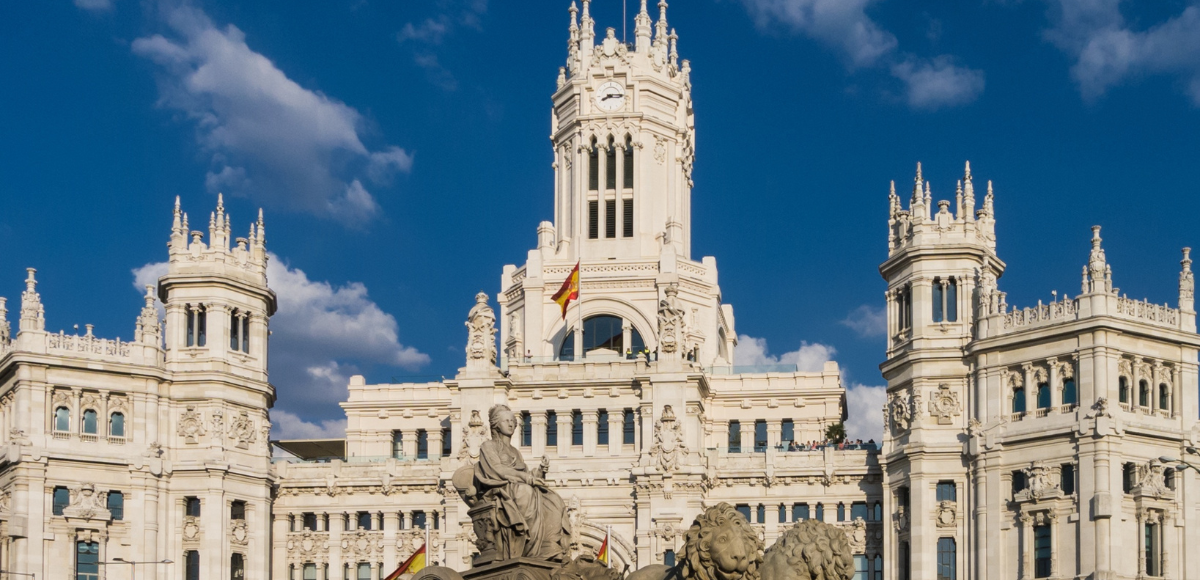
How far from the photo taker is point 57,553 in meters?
74.5

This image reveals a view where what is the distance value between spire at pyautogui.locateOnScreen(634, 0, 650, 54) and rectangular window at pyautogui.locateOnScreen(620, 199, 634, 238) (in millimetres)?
8227

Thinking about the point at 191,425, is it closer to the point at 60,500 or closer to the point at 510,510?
the point at 60,500

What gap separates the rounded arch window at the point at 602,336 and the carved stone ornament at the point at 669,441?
1047cm

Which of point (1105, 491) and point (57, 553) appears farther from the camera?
point (57, 553)

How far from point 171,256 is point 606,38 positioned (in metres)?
26.0

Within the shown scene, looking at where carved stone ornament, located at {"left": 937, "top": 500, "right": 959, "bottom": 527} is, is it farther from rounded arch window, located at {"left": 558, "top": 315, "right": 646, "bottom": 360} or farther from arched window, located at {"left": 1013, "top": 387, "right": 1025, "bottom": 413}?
rounded arch window, located at {"left": 558, "top": 315, "right": 646, "bottom": 360}

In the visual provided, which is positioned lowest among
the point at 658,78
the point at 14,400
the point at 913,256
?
the point at 14,400

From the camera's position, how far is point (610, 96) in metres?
92.5

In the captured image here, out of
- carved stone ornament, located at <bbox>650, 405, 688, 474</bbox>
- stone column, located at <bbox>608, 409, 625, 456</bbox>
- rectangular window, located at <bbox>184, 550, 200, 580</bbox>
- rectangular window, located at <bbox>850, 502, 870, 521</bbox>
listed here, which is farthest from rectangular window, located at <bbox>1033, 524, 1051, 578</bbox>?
rectangular window, located at <bbox>184, 550, 200, 580</bbox>

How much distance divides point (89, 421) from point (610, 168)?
2925 centimetres

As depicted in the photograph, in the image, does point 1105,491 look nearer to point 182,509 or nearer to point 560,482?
point 560,482

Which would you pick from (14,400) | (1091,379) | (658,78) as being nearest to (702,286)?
(658,78)

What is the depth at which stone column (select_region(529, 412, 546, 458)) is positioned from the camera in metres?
79.2

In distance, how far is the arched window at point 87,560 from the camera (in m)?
75.1
